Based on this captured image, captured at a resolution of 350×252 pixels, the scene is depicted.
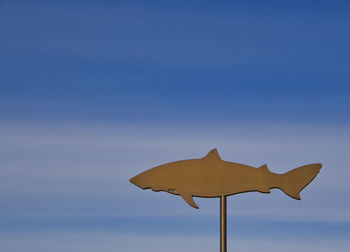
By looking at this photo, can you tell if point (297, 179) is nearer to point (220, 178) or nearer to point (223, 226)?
point (220, 178)

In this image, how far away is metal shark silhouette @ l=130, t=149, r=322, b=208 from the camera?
25.0ft

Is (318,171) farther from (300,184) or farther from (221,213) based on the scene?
(221,213)

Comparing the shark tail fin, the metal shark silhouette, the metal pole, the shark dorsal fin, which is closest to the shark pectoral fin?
the metal shark silhouette

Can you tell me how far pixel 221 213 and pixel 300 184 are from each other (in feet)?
3.23

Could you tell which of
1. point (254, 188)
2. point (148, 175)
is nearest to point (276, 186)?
point (254, 188)

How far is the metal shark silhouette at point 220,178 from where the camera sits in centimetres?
763

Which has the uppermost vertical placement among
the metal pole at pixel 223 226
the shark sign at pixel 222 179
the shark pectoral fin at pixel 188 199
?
the shark sign at pixel 222 179

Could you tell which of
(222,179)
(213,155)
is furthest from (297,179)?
(213,155)

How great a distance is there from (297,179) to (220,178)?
0.90m

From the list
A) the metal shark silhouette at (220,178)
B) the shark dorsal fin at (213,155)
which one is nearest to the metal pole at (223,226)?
the metal shark silhouette at (220,178)

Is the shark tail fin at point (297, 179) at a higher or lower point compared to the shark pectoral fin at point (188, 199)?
higher

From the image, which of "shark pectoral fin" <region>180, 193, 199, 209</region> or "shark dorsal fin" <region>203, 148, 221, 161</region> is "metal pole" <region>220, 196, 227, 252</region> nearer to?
"shark pectoral fin" <region>180, 193, 199, 209</region>

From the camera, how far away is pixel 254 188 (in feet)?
25.0

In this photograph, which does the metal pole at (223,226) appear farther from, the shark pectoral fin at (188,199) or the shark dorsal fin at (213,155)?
the shark dorsal fin at (213,155)
